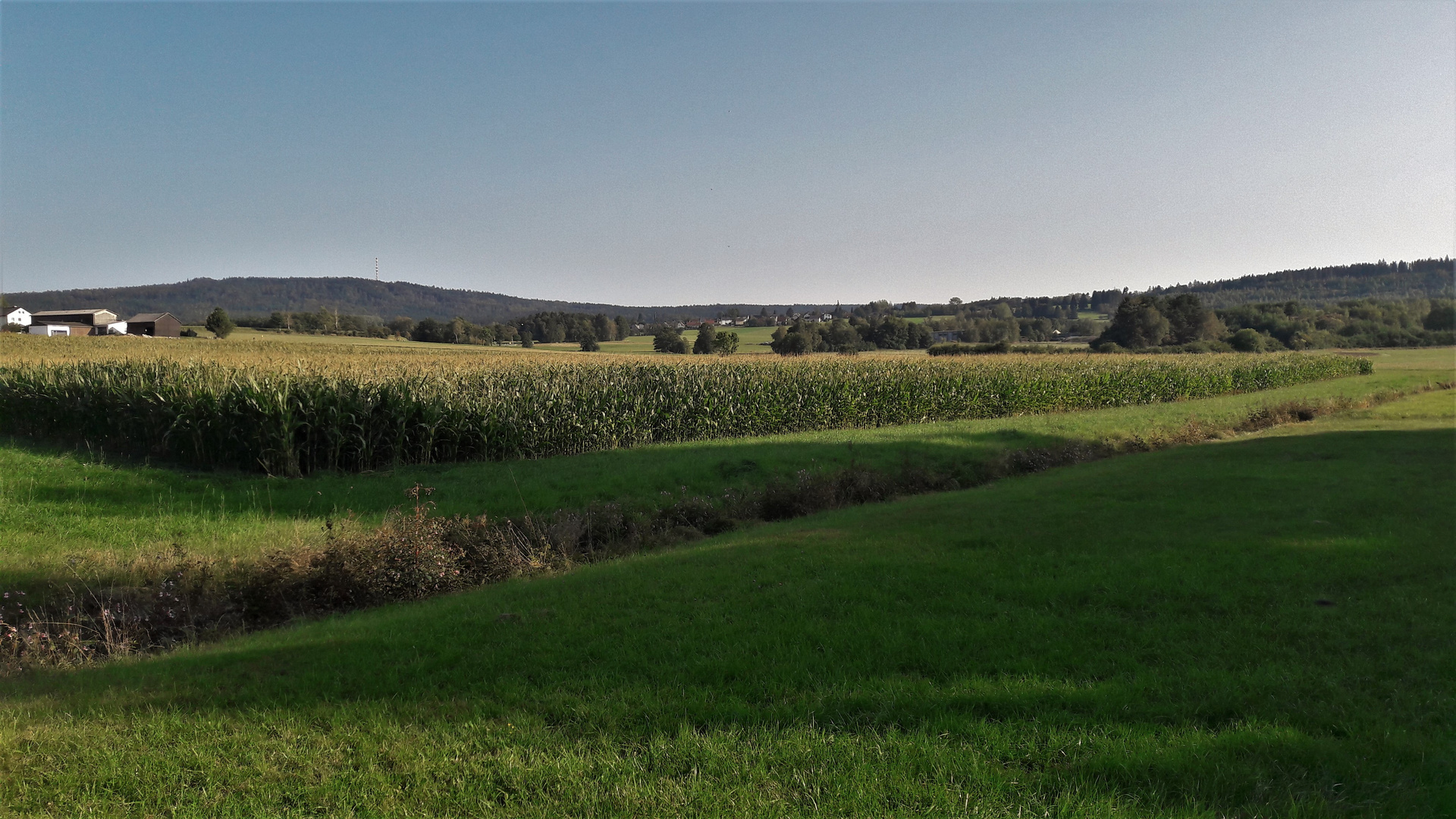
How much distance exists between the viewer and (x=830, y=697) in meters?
4.95

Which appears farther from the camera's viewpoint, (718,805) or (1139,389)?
(1139,389)

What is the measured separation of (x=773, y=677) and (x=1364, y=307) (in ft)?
321

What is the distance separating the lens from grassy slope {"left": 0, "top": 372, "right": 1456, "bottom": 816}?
396 cm

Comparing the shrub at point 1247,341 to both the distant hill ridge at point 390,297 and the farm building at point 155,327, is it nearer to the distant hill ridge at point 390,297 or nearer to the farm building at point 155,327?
the distant hill ridge at point 390,297

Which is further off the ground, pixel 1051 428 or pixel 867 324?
pixel 867 324

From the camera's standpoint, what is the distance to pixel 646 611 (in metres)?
6.92

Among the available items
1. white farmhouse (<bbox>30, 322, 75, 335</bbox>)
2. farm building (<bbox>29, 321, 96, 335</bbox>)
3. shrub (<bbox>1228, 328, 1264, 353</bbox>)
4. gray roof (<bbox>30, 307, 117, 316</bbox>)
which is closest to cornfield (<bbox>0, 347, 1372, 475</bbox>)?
shrub (<bbox>1228, 328, 1264, 353</bbox>)

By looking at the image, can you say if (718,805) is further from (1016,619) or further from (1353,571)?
(1353,571)

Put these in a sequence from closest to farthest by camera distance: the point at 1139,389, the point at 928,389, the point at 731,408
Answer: the point at 731,408
the point at 928,389
the point at 1139,389

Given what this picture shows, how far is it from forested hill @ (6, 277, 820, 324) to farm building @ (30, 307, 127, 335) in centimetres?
1518

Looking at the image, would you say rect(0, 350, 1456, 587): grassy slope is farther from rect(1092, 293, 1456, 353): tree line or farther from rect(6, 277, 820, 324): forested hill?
rect(6, 277, 820, 324): forested hill

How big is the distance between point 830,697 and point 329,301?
138617mm

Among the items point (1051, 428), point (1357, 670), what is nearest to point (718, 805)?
point (1357, 670)

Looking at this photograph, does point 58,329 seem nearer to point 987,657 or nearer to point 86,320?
point 86,320
